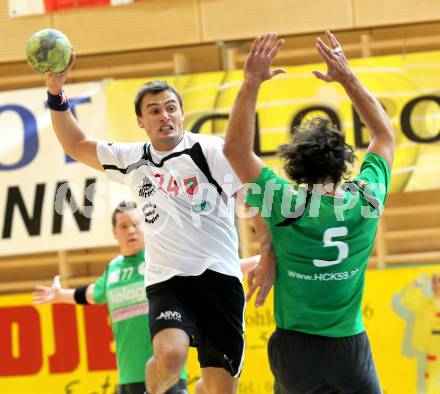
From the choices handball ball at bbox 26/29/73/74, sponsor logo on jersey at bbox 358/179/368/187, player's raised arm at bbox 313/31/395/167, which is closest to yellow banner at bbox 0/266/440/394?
handball ball at bbox 26/29/73/74

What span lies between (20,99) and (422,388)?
152 inches

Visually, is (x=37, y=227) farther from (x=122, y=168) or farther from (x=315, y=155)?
(x=315, y=155)

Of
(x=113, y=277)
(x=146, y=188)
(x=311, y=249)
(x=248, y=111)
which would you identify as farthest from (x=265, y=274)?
(x=113, y=277)

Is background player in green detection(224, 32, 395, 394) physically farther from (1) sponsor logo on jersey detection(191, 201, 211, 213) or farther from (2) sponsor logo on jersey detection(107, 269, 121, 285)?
(2) sponsor logo on jersey detection(107, 269, 121, 285)

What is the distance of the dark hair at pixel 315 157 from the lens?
113 inches

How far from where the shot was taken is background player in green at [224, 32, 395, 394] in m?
2.79

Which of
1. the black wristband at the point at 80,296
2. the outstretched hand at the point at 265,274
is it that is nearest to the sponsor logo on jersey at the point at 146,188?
the outstretched hand at the point at 265,274

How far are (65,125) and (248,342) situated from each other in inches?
121

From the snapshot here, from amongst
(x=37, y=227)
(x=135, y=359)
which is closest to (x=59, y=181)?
(x=37, y=227)

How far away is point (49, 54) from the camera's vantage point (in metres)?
3.91

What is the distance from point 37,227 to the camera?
275 inches

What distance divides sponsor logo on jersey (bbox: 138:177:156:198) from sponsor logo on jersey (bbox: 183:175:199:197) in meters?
0.16

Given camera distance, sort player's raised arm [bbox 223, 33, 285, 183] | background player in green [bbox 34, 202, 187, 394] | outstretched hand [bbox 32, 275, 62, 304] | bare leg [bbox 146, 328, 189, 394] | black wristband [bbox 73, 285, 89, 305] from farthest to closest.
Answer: black wristband [bbox 73, 285, 89, 305] → outstretched hand [bbox 32, 275, 62, 304] → background player in green [bbox 34, 202, 187, 394] → bare leg [bbox 146, 328, 189, 394] → player's raised arm [bbox 223, 33, 285, 183]

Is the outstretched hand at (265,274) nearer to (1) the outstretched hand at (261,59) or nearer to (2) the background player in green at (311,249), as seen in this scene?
(2) the background player in green at (311,249)
